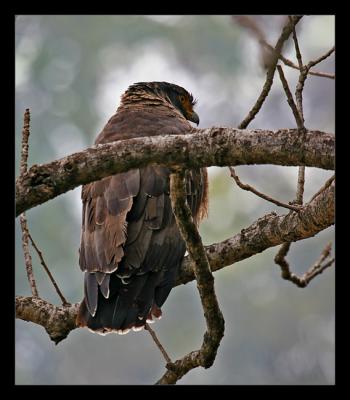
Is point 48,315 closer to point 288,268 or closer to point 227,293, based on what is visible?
point 288,268

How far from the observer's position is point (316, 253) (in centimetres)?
1962

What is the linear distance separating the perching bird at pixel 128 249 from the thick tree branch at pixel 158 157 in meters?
1.68

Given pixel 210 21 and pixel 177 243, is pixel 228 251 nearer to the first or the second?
pixel 177 243

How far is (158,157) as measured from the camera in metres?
3.71

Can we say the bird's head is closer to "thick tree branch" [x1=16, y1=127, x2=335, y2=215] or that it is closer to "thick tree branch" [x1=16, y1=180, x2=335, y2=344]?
"thick tree branch" [x1=16, y1=180, x2=335, y2=344]

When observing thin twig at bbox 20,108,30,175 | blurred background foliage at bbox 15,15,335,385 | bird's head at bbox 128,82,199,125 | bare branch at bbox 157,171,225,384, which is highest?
blurred background foliage at bbox 15,15,335,385

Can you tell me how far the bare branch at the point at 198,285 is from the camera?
3.96 m

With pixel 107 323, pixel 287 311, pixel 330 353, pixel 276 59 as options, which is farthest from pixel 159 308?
pixel 287 311

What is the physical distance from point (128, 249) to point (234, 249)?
0.69 metres

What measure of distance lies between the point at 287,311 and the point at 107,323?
14.6 meters

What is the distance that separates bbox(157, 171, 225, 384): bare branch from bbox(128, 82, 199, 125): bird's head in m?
3.75

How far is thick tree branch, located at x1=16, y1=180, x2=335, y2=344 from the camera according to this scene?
4.89 metres

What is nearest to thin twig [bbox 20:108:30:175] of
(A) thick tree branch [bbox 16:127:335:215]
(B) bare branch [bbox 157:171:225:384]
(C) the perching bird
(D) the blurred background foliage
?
(A) thick tree branch [bbox 16:127:335:215]

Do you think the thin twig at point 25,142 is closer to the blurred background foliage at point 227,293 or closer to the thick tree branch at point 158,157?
the thick tree branch at point 158,157
